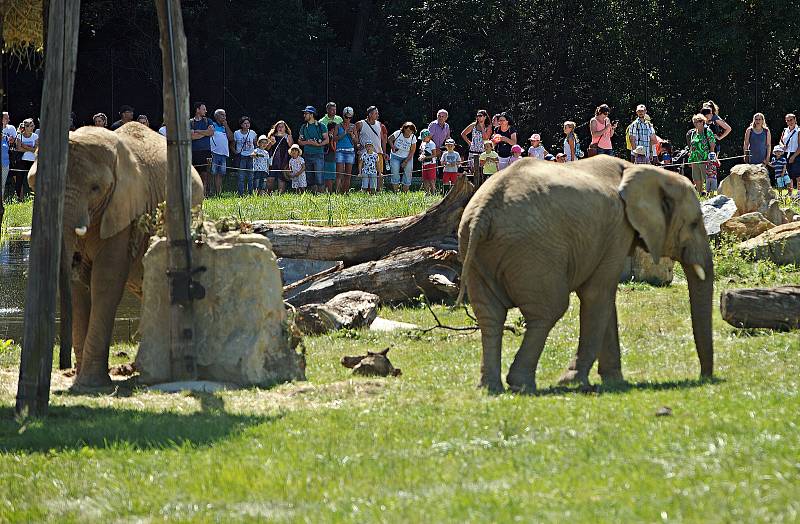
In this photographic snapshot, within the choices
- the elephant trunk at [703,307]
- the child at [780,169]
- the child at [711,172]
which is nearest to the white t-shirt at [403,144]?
the child at [711,172]

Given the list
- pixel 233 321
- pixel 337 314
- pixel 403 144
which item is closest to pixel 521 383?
pixel 233 321

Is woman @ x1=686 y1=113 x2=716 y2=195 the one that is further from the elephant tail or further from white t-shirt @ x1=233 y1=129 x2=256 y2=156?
the elephant tail

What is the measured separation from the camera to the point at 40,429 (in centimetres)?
1077

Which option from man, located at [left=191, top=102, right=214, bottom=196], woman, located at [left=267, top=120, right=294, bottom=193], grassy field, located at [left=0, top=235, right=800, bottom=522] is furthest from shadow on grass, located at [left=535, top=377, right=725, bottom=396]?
woman, located at [left=267, top=120, right=294, bottom=193]

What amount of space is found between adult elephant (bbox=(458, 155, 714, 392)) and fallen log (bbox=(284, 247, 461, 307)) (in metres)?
6.58

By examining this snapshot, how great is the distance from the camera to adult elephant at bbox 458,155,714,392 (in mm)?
12180

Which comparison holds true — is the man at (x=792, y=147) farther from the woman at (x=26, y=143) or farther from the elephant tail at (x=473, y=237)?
the elephant tail at (x=473, y=237)

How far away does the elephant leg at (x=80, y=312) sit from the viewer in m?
14.9

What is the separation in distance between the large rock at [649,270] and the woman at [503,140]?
27.0 ft

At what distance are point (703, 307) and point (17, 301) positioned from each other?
39.3 ft

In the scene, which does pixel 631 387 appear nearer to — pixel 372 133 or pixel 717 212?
pixel 717 212

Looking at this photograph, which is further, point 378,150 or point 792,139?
point 378,150

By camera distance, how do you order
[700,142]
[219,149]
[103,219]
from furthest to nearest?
[219,149] → [700,142] → [103,219]

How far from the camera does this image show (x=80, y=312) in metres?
15.0
